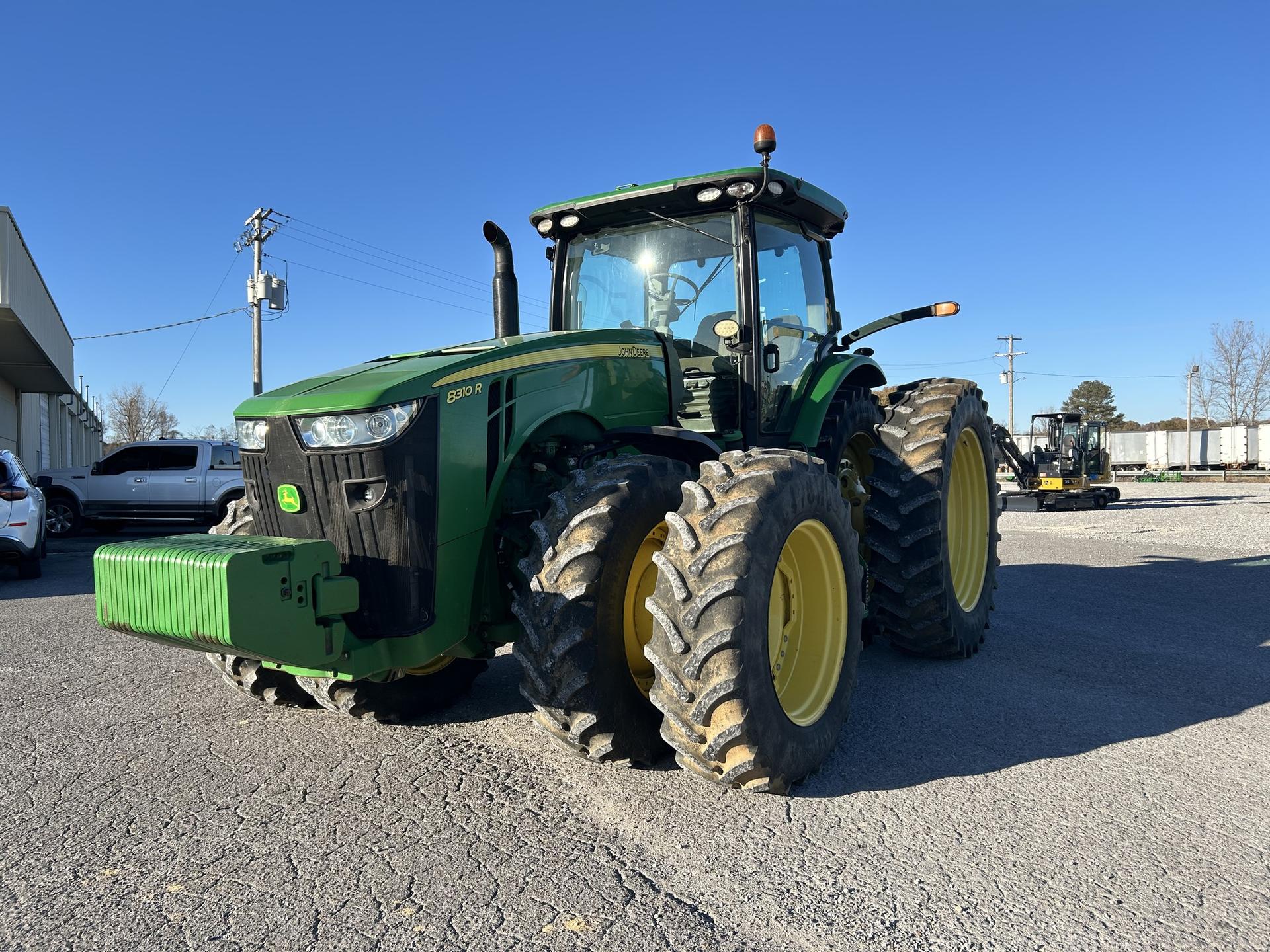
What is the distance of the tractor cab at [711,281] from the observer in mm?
4707

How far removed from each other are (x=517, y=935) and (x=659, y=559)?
50.4 inches

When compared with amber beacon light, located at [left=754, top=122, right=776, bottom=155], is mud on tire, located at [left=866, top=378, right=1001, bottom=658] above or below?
below

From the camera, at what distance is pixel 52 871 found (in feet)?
9.15

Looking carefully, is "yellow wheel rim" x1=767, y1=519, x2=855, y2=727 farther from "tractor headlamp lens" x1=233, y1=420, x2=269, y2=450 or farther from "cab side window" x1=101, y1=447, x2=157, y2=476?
"cab side window" x1=101, y1=447, x2=157, y2=476

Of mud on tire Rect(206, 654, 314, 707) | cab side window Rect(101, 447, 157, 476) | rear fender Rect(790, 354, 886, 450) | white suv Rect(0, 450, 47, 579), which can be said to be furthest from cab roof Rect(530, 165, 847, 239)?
cab side window Rect(101, 447, 157, 476)

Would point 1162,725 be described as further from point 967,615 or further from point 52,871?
point 52,871

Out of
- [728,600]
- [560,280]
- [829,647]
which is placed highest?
[560,280]

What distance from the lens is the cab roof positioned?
460 centimetres

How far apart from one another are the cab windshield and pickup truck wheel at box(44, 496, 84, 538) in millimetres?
14072

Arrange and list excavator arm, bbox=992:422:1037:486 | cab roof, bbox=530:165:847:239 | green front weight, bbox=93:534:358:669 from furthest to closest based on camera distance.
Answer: excavator arm, bbox=992:422:1037:486, cab roof, bbox=530:165:847:239, green front weight, bbox=93:534:358:669

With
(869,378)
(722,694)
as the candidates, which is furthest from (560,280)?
(722,694)

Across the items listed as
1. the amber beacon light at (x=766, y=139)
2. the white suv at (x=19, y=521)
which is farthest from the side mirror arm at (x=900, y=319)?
the white suv at (x=19, y=521)

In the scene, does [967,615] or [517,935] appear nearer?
[517,935]

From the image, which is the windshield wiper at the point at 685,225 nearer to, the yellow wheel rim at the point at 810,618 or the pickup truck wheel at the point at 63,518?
the yellow wheel rim at the point at 810,618
